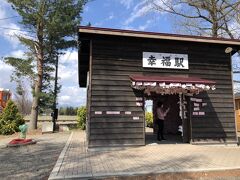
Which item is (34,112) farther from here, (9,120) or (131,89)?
(131,89)

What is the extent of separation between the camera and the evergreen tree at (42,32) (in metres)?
21.3

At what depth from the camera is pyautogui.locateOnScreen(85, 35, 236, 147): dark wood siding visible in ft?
37.9

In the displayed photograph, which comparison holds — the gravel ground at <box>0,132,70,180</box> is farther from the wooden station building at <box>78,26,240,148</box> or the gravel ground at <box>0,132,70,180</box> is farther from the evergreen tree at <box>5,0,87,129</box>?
the evergreen tree at <box>5,0,87,129</box>

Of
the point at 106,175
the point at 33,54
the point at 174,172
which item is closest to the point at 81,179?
the point at 106,175

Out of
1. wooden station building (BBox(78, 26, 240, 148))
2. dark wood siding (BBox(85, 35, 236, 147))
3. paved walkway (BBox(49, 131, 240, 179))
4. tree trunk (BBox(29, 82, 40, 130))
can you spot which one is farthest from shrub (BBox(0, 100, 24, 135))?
dark wood siding (BBox(85, 35, 236, 147))

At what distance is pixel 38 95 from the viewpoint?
72.6 ft

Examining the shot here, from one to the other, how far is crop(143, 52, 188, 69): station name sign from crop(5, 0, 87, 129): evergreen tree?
10300 millimetres

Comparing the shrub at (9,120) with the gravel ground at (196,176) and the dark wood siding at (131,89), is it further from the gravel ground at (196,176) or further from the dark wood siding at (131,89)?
the gravel ground at (196,176)

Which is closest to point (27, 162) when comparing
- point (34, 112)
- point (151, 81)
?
point (151, 81)

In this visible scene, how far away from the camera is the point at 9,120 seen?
20.9 m

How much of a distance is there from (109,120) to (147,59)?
115 inches

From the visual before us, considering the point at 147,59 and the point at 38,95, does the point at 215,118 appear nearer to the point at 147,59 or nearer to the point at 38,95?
the point at 147,59

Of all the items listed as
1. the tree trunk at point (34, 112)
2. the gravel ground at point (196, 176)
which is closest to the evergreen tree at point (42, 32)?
the tree trunk at point (34, 112)

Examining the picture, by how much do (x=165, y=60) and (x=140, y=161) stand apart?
5.10m
